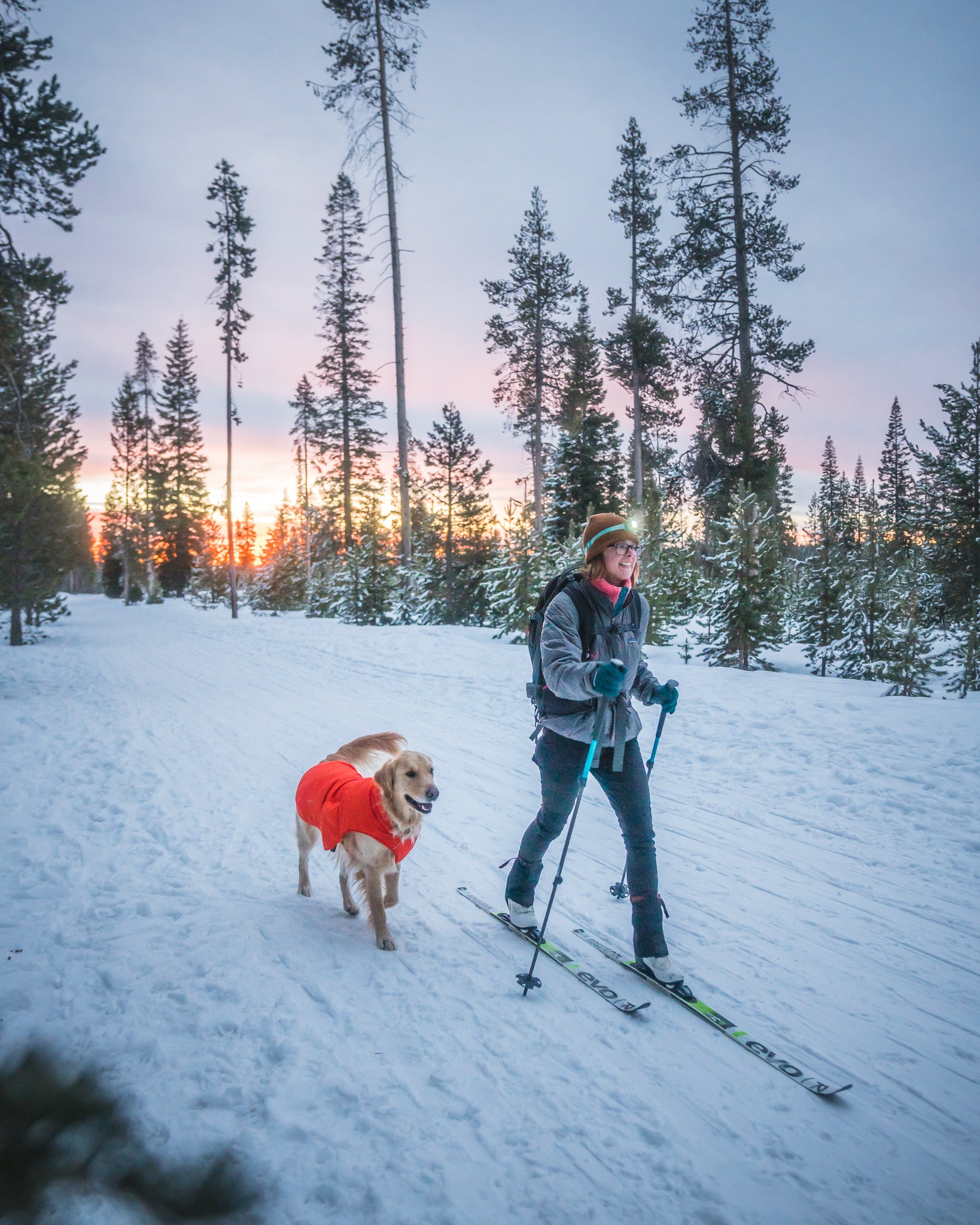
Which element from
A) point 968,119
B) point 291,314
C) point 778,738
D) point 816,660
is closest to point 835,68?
point 968,119

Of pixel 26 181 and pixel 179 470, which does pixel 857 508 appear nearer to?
pixel 179 470

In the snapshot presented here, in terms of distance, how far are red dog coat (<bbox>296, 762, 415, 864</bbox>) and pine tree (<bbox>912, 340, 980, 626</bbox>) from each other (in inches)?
679

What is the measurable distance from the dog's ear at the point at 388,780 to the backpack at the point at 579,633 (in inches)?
37.7

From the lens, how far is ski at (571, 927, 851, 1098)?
2.74 metres

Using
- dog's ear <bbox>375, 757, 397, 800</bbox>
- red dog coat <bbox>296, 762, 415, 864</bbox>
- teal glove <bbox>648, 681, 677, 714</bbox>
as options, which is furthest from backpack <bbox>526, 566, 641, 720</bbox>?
red dog coat <bbox>296, 762, 415, 864</bbox>

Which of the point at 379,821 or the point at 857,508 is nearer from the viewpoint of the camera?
the point at 379,821

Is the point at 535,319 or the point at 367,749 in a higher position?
the point at 535,319

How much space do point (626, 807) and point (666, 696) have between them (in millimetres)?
698

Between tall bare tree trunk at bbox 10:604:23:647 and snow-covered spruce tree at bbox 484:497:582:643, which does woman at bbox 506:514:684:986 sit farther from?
tall bare tree trunk at bbox 10:604:23:647

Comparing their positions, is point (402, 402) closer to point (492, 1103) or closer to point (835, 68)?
point (835, 68)

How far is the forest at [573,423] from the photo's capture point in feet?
45.9

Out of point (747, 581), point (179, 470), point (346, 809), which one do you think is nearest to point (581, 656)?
point (346, 809)

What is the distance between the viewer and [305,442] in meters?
49.0

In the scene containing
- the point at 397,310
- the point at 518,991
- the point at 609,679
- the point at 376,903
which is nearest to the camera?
the point at 609,679
